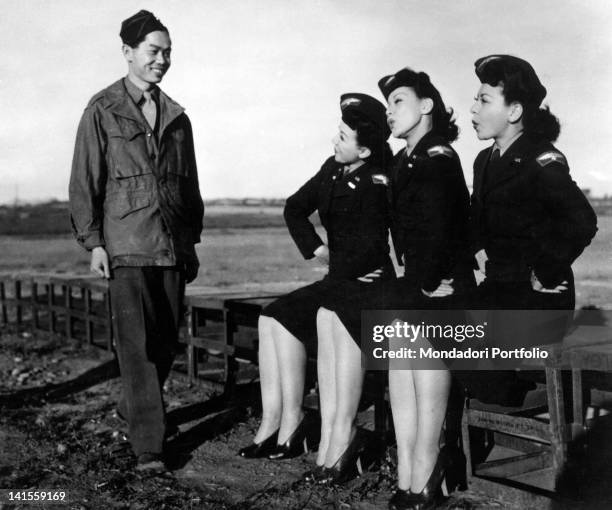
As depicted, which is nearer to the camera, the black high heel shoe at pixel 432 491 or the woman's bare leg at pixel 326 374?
the black high heel shoe at pixel 432 491

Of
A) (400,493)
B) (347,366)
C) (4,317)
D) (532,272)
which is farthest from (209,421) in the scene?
(4,317)

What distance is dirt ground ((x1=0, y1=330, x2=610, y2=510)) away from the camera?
118 inches

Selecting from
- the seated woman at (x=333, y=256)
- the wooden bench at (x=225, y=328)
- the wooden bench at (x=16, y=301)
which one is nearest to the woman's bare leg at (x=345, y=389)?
the seated woman at (x=333, y=256)

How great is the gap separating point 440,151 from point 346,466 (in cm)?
137

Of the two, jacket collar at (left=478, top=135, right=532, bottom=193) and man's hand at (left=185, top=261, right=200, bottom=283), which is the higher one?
jacket collar at (left=478, top=135, right=532, bottom=193)

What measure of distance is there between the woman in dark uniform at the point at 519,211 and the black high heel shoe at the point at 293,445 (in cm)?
89

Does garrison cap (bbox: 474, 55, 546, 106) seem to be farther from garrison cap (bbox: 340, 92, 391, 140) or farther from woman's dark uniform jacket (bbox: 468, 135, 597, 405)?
garrison cap (bbox: 340, 92, 391, 140)

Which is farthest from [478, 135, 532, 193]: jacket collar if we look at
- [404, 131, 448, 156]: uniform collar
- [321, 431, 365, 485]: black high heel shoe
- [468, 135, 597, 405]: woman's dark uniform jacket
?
[321, 431, 365, 485]: black high heel shoe

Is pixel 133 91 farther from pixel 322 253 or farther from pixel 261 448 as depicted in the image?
pixel 261 448

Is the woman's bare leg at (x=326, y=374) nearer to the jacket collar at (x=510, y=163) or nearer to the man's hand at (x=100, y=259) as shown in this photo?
the jacket collar at (x=510, y=163)

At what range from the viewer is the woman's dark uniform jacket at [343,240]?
3.30 m

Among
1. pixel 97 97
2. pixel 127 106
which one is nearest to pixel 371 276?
pixel 127 106

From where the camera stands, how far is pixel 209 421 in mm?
4418

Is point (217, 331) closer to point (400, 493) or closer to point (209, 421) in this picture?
point (209, 421)
